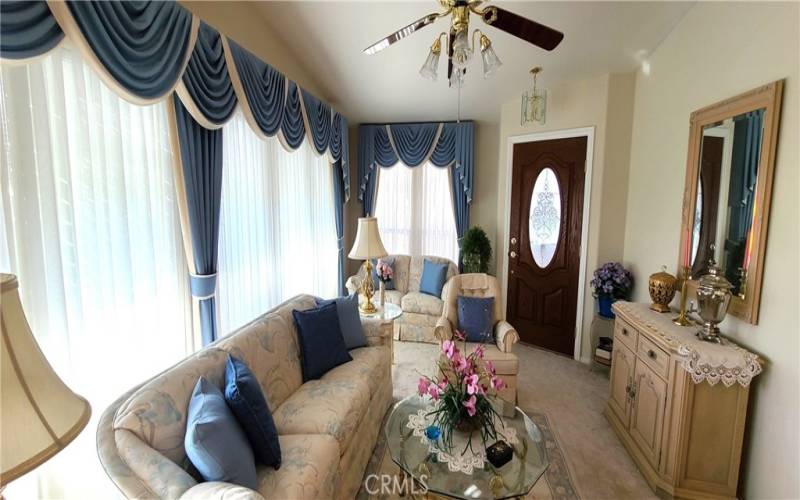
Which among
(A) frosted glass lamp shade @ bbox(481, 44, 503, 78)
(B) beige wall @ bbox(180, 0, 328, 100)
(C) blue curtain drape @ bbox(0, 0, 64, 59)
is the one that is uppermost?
(B) beige wall @ bbox(180, 0, 328, 100)

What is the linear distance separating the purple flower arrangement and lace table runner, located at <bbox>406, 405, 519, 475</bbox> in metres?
1.96

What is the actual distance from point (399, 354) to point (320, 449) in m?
2.22

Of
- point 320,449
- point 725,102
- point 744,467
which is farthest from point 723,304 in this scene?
point 320,449

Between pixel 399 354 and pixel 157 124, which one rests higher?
pixel 157 124

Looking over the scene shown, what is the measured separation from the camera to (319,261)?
4.08m

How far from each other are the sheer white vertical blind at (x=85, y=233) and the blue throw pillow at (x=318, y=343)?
740 mm

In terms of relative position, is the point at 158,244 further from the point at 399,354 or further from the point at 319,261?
the point at 399,354

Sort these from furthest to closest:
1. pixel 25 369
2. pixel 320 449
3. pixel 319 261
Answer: pixel 319 261 → pixel 320 449 → pixel 25 369

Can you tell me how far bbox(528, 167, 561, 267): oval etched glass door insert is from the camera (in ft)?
12.3

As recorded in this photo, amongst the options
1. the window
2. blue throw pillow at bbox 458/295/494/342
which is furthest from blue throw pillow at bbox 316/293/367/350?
the window

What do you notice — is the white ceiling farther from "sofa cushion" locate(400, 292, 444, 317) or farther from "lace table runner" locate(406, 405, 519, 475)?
"lace table runner" locate(406, 405, 519, 475)

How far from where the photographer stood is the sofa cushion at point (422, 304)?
3988 millimetres

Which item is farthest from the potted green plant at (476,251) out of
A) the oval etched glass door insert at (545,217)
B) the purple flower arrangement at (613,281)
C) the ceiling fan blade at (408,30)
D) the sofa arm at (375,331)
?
the ceiling fan blade at (408,30)

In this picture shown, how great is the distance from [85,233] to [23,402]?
1026 millimetres
